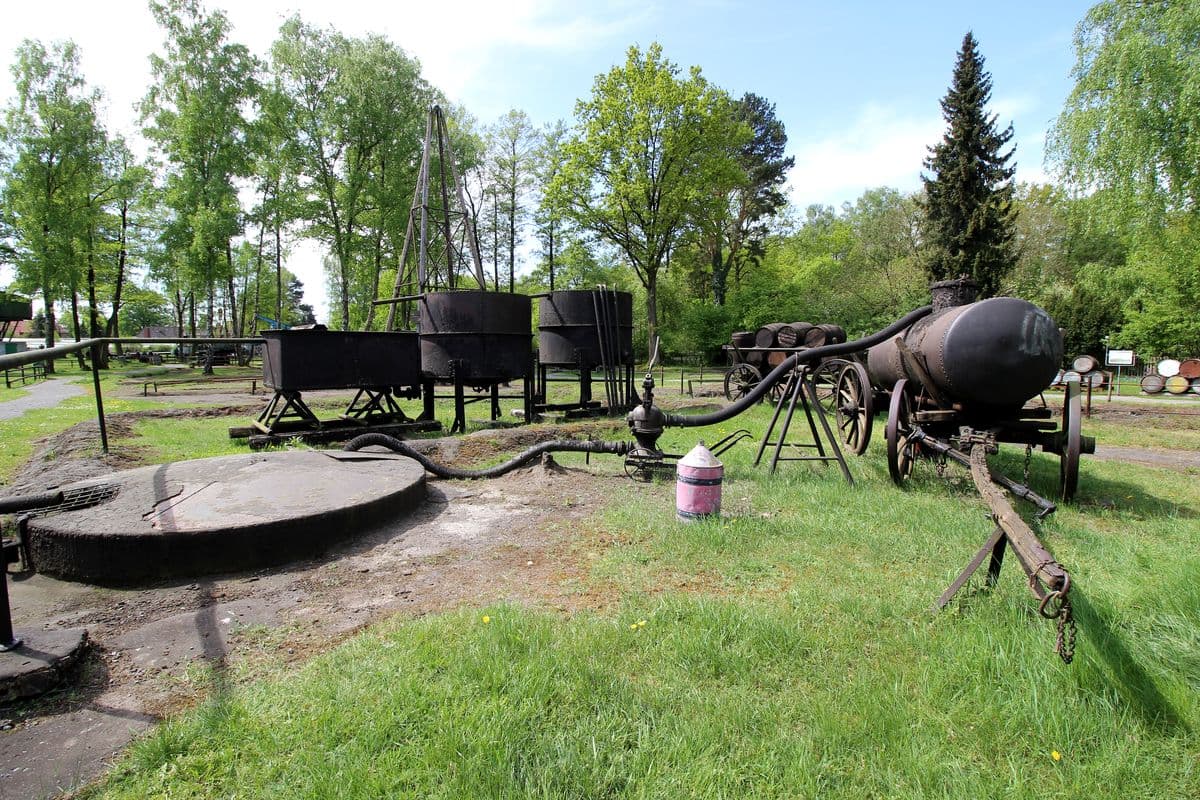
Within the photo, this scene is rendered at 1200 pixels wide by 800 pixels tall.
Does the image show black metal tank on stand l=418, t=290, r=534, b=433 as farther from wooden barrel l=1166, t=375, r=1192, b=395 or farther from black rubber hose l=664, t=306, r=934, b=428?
wooden barrel l=1166, t=375, r=1192, b=395

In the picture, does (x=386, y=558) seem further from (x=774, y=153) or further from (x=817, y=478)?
(x=774, y=153)

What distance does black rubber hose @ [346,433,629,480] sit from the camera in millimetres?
7473

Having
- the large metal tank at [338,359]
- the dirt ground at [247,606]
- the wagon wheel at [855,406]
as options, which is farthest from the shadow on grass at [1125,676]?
the large metal tank at [338,359]

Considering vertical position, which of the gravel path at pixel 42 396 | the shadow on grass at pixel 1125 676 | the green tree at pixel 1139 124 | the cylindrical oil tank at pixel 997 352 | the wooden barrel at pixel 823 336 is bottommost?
the shadow on grass at pixel 1125 676

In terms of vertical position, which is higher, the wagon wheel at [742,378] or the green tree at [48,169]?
the green tree at [48,169]

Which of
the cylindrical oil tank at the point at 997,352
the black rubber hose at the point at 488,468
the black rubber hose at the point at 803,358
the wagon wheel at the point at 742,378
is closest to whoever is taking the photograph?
the cylindrical oil tank at the point at 997,352

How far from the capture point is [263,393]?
19.5 metres

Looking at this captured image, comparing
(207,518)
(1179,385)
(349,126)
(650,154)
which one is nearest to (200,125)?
(349,126)

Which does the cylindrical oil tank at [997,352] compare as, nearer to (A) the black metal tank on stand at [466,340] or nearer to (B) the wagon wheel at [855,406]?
(B) the wagon wheel at [855,406]

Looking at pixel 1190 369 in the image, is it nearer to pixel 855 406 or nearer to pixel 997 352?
pixel 855 406

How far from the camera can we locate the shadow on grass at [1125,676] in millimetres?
2424

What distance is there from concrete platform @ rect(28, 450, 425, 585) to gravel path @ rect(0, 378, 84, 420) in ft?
36.3

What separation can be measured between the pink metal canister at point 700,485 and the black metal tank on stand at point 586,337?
7.51m

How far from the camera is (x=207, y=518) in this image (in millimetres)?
4535
